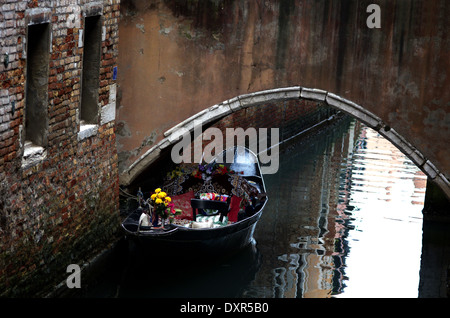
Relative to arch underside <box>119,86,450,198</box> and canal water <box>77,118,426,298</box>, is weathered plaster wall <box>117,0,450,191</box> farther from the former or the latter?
canal water <box>77,118,426,298</box>

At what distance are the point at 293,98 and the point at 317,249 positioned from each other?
1.36 meters

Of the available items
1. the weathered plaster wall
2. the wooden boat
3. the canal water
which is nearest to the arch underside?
the weathered plaster wall

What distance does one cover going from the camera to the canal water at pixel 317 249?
6980mm

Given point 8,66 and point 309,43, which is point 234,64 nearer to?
point 309,43

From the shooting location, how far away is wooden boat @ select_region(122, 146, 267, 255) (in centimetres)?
684

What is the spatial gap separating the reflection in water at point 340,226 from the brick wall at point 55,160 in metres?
1.41

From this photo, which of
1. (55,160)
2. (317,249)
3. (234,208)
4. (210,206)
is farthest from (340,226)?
(55,160)

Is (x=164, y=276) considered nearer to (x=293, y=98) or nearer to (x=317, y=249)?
(x=317, y=249)

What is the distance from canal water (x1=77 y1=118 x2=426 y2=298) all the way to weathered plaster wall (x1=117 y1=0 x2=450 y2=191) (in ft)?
3.60

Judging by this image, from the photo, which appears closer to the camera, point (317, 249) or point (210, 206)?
point (210, 206)

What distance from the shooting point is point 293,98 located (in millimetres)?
7730

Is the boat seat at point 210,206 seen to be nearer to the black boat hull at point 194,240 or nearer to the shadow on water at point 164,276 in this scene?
the black boat hull at point 194,240

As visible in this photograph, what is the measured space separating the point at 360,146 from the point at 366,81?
18.6 ft

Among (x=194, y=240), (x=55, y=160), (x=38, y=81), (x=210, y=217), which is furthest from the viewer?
A: (x=210, y=217)
